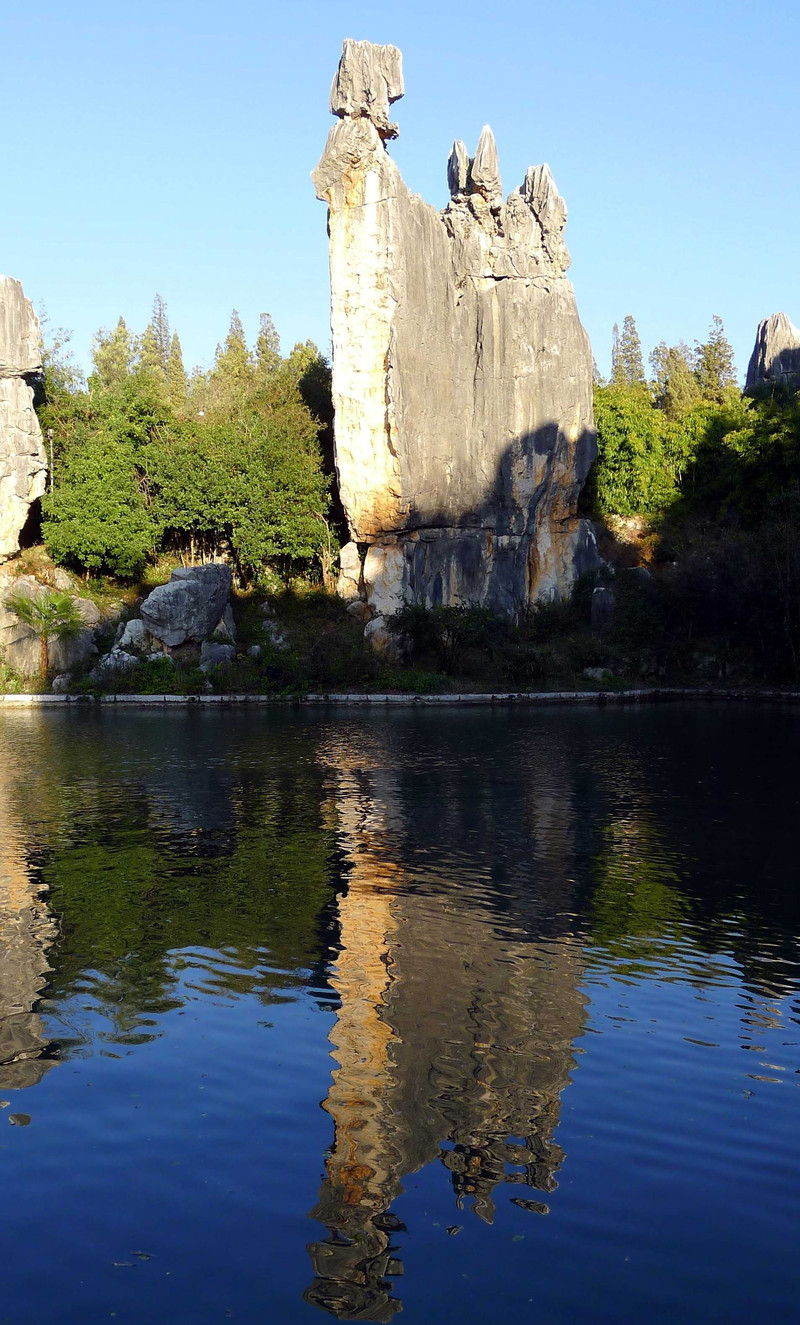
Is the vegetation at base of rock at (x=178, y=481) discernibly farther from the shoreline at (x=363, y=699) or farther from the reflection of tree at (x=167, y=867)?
the reflection of tree at (x=167, y=867)

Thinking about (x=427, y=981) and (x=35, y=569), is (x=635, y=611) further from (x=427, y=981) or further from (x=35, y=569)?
(x=427, y=981)

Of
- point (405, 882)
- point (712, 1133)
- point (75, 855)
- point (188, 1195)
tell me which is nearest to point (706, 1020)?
point (712, 1133)

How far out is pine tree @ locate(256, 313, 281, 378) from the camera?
62.8 metres

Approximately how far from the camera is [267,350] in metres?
68.4

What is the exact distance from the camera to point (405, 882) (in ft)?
40.9

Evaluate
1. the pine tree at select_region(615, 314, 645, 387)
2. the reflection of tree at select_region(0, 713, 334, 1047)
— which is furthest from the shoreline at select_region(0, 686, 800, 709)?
the pine tree at select_region(615, 314, 645, 387)

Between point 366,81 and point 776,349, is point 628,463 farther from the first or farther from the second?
point 366,81

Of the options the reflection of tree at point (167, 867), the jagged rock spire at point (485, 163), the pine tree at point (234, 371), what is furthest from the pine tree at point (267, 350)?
the reflection of tree at point (167, 867)

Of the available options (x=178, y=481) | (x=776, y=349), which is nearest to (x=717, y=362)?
(x=776, y=349)

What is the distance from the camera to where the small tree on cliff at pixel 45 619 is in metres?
39.7

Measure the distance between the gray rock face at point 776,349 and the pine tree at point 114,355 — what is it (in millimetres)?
33773

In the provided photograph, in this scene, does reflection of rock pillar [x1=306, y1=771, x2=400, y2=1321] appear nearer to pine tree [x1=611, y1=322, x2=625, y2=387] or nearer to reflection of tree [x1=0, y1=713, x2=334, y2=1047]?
reflection of tree [x1=0, y1=713, x2=334, y2=1047]

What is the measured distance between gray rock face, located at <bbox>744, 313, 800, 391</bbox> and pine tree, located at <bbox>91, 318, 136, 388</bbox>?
33773 mm

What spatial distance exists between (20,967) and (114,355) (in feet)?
217
